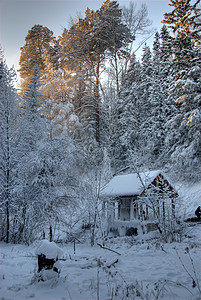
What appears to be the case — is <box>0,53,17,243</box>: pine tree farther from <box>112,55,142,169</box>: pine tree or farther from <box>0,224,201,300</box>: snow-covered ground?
<box>112,55,142,169</box>: pine tree

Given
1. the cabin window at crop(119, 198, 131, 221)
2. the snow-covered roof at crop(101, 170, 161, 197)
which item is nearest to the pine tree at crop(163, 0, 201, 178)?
the snow-covered roof at crop(101, 170, 161, 197)

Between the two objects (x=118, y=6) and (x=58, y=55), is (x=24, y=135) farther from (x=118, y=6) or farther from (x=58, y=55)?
(x=118, y=6)

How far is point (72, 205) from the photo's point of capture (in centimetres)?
1023

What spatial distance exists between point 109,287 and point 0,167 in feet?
23.5

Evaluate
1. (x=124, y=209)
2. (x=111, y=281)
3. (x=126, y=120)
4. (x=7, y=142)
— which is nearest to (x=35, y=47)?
(x=126, y=120)

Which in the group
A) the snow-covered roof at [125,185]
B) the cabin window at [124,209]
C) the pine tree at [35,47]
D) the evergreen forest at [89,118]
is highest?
the pine tree at [35,47]

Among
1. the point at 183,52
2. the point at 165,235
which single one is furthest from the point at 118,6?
the point at 165,235

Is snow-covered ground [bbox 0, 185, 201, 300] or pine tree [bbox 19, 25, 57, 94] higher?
pine tree [bbox 19, 25, 57, 94]

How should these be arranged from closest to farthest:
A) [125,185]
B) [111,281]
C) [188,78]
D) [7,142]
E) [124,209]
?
1. [111,281]
2. [7,142]
3. [125,185]
4. [124,209]
5. [188,78]

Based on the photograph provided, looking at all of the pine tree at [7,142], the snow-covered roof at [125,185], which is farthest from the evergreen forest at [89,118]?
the snow-covered roof at [125,185]

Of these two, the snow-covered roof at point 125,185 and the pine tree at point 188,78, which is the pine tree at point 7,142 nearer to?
the snow-covered roof at point 125,185

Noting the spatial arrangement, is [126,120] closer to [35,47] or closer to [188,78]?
[188,78]

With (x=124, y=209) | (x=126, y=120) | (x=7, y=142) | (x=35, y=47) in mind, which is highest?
(x=35, y=47)

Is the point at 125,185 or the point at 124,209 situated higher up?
the point at 125,185
